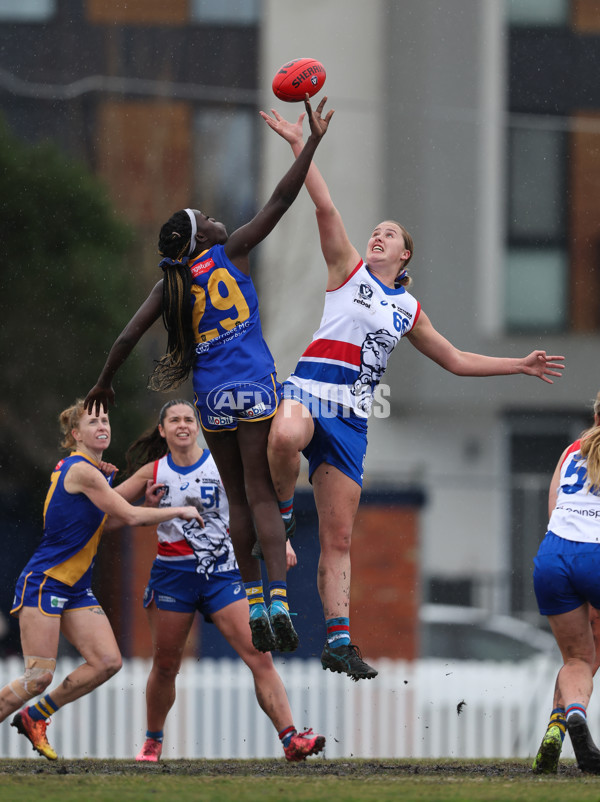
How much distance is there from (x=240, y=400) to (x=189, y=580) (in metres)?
1.56

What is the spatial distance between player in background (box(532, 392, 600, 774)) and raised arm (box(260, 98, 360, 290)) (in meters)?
1.35

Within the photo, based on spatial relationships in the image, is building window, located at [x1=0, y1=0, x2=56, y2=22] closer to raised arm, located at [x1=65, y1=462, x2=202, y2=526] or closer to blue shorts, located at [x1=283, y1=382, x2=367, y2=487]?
raised arm, located at [x1=65, y1=462, x2=202, y2=526]

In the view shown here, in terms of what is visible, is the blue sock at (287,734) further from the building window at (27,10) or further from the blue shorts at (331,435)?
the building window at (27,10)

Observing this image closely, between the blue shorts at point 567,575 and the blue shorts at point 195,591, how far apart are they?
1.78 m

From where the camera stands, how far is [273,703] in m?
6.70

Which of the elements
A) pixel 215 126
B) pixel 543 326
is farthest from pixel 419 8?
pixel 543 326

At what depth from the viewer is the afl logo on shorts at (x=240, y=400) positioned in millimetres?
5680

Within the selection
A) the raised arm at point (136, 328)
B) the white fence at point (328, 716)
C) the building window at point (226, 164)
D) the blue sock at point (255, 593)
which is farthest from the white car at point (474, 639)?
the raised arm at point (136, 328)

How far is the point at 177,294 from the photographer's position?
5.62 m

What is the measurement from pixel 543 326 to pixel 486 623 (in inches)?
247

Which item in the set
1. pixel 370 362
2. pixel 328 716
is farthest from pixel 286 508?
pixel 328 716

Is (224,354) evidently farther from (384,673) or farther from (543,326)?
(543,326)

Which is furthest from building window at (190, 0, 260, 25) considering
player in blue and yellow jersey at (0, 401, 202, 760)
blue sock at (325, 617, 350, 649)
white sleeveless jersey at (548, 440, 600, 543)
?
blue sock at (325, 617, 350, 649)

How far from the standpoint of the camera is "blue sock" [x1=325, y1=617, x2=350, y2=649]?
573cm
